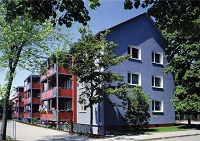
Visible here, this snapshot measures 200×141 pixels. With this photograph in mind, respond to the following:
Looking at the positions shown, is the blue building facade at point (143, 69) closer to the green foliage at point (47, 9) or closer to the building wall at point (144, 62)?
the building wall at point (144, 62)

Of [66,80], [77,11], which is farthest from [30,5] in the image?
[66,80]

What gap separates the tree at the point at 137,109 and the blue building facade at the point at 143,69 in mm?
1638

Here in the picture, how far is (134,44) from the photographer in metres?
28.9

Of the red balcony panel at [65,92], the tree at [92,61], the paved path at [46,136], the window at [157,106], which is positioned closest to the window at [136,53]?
the window at [157,106]

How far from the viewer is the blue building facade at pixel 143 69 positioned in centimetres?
2594

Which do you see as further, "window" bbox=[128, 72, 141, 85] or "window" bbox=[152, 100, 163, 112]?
"window" bbox=[152, 100, 163, 112]

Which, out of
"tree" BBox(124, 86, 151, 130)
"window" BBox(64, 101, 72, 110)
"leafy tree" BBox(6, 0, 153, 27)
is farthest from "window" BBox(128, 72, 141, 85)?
"leafy tree" BBox(6, 0, 153, 27)

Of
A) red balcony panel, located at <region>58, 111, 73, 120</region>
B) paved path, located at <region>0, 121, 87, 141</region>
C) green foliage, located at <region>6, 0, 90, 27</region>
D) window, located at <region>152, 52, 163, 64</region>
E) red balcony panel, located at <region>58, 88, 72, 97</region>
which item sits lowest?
paved path, located at <region>0, 121, 87, 141</region>

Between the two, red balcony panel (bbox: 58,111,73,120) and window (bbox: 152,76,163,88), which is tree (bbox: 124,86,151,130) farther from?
red balcony panel (bbox: 58,111,73,120)

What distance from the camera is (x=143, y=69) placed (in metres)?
29.4

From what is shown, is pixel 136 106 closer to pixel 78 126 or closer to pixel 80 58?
pixel 78 126

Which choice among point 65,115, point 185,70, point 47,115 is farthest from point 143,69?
point 47,115

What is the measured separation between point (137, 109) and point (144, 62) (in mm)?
6993

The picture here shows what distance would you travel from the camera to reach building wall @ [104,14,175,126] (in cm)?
2717
